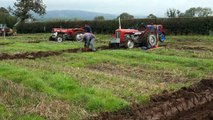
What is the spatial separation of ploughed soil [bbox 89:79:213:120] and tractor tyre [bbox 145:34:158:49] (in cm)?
1141

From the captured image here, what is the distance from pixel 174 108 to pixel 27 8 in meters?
49.2

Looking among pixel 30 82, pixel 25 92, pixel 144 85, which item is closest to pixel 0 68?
pixel 30 82

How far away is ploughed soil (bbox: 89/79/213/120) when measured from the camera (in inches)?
345

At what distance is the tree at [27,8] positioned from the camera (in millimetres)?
55969

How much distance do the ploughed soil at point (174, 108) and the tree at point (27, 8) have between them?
47.2 m

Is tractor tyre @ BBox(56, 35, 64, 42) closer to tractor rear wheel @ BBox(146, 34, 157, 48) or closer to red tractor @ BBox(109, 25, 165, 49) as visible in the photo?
red tractor @ BBox(109, 25, 165, 49)

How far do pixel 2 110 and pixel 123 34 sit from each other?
1475 cm

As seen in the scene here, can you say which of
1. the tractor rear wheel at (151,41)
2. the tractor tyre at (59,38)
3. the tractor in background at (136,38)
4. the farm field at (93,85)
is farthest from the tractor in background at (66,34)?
the farm field at (93,85)

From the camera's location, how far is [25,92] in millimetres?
10148

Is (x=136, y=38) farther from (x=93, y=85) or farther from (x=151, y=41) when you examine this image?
(x=93, y=85)

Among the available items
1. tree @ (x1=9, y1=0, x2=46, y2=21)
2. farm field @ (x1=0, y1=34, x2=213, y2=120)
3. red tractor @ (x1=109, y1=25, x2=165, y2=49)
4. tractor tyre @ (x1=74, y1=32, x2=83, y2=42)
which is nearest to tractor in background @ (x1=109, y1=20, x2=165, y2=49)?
red tractor @ (x1=109, y1=25, x2=165, y2=49)

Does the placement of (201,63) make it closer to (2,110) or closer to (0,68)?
(0,68)

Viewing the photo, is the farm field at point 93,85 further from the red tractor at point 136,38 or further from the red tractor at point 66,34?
the red tractor at point 66,34

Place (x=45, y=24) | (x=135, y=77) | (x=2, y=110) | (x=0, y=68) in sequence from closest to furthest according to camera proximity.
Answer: (x=2, y=110)
(x=135, y=77)
(x=0, y=68)
(x=45, y=24)
